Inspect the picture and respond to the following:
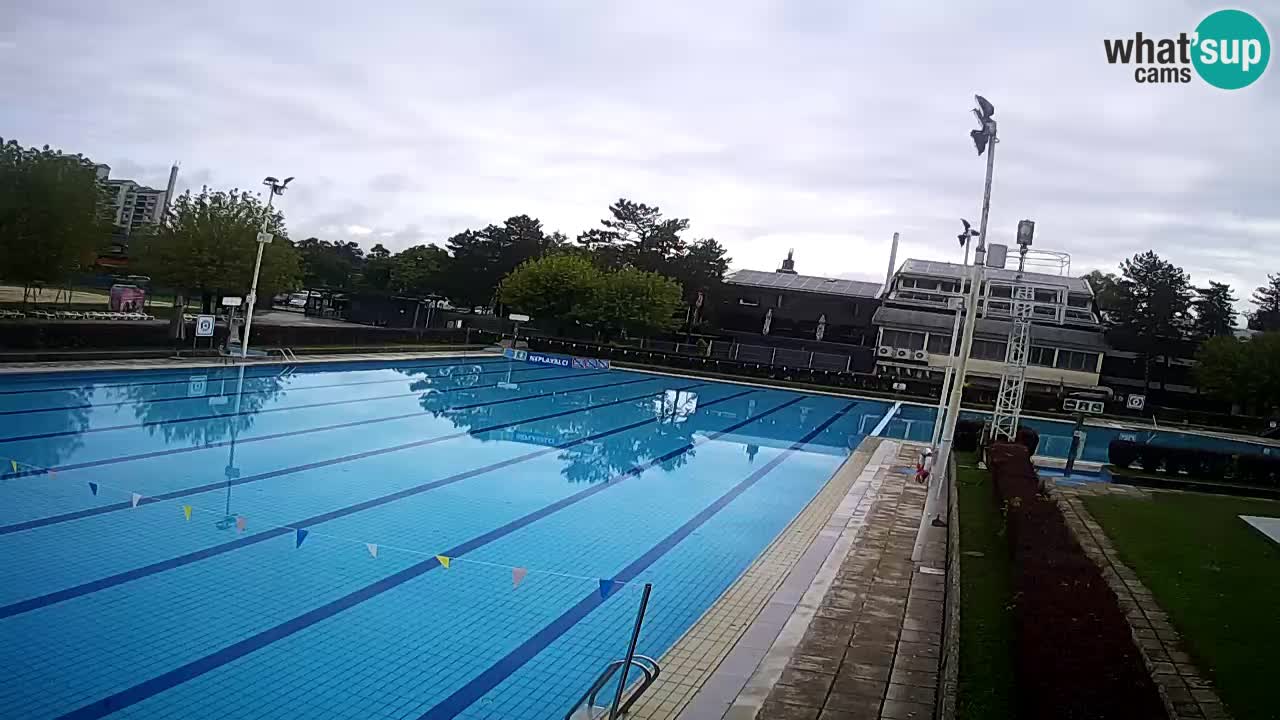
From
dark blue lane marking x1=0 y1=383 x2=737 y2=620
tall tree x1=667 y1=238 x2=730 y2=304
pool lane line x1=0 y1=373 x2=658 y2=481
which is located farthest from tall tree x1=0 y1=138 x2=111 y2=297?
tall tree x1=667 y1=238 x2=730 y2=304

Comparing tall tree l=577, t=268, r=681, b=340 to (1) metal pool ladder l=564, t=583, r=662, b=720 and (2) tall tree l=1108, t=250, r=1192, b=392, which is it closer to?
(2) tall tree l=1108, t=250, r=1192, b=392

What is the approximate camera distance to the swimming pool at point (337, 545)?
617cm

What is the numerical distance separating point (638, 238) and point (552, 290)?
14.7 m

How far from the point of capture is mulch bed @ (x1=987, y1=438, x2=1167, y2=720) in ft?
13.2

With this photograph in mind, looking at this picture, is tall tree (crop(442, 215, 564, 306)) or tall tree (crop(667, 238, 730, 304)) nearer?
tall tree (crop(667, 238, 730, 304))

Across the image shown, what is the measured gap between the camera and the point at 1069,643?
15.7 feet

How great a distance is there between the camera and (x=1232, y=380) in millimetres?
37312

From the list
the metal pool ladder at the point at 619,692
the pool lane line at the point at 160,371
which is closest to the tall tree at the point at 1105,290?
the pool lane line at the point at 160,371

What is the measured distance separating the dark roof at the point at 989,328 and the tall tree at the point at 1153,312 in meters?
1.48

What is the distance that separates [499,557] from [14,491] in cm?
578

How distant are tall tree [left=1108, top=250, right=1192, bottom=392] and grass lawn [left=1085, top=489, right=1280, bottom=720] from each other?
32.6 metres

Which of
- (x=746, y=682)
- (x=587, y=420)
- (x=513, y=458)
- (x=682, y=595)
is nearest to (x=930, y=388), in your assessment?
(x=587, y=420)

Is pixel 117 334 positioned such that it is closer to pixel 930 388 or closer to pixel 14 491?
pixel 14 491

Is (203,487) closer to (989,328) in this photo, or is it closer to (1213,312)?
(989,328)
